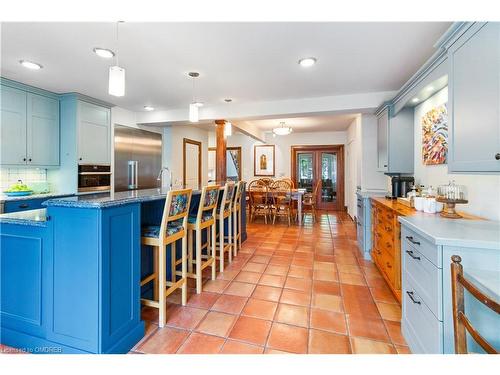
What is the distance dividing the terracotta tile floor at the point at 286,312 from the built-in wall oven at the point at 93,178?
254 centimetres

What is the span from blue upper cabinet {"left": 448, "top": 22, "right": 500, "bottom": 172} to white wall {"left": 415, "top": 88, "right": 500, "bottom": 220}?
1.13ft

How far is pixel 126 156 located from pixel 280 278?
3.71m

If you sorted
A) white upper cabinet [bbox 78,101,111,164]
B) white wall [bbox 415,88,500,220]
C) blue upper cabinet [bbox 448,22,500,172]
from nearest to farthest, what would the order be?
blue upper cabinet [bbox 448,22,500,172]
white wall [bbox 415,88,500,220]
white upper cabinet [bbox 78,101,111,164]

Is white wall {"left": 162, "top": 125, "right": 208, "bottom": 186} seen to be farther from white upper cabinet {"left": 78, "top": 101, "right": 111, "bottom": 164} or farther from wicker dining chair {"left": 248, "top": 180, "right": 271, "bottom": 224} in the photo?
white upper cabinet {"left": 78, "top": 101, "right": 111, "bottom": 164}

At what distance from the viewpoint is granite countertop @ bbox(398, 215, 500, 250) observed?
123cm

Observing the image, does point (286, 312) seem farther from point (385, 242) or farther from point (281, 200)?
point (281, 200)

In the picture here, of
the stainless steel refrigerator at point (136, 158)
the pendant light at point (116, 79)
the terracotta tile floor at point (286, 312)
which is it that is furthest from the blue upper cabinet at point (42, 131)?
the terracotta tile floor at point (286, 312)

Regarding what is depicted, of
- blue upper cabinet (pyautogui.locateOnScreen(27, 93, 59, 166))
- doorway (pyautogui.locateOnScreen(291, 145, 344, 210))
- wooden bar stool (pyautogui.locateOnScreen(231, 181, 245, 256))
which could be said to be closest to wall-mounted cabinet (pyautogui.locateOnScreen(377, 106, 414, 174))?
wooden bar stool (pyautogui.locateOnScreen(231, 181, 245, 256))

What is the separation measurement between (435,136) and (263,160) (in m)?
5.80

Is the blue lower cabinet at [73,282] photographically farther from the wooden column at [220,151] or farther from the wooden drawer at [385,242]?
the wooden column at [220,151]

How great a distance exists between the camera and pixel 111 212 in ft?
4.97

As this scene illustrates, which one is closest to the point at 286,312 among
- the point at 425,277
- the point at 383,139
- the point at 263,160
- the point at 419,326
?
the point at 419,326

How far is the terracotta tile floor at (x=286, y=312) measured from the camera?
67.5 inches
